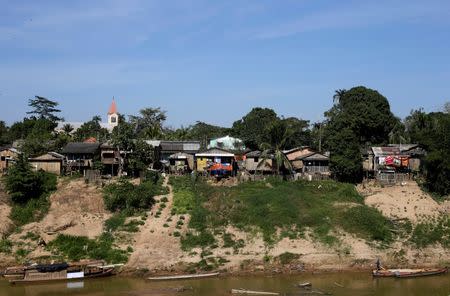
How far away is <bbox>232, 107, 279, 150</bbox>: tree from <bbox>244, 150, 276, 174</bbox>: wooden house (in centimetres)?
1508

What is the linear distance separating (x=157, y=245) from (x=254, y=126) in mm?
42979

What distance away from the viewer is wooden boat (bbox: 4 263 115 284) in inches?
1695

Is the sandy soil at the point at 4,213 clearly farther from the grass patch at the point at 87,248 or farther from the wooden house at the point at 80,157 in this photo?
the wooden house at the point at 80,157

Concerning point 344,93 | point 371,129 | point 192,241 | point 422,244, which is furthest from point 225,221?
point 344,93

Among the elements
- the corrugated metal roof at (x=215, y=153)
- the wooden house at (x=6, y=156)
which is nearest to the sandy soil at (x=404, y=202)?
the corrugated metal roof at (x=215, y=153)

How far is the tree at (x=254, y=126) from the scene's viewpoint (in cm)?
8612

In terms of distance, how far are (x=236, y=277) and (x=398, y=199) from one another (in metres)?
20.9

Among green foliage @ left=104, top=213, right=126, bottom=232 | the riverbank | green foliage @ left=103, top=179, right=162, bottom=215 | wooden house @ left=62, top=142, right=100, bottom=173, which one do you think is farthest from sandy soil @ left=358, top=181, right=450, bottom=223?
wooden house @ left=62, top=142, right=100, bottom=173

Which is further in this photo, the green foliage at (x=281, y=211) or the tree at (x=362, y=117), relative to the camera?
the tree at (x=362, y=117)

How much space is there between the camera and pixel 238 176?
63.3m

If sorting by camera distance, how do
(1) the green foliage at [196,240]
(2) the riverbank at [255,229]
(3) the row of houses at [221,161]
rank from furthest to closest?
1. (3) the row of houses at [221,161]
2. (1) the green foliage at [196,240]
3. (2) the riverbank at [255,229]

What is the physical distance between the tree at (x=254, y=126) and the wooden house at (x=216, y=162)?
16.7 meters

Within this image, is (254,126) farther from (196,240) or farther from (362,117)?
(196,240)

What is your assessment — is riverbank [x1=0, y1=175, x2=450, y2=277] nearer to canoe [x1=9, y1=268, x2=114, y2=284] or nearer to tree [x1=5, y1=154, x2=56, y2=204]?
tree [x1=5, y1=154, x2=56, y2=204]
